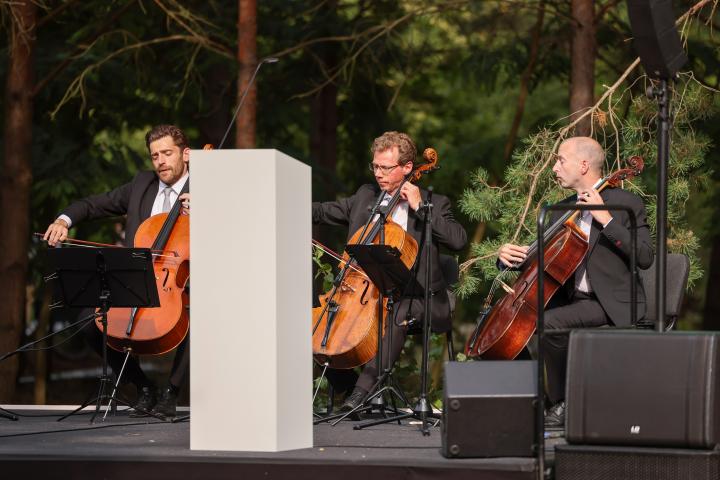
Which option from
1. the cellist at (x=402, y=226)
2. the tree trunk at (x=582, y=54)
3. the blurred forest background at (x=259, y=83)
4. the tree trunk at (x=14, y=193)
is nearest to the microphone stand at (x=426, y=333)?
the cellist at (x=402, y=226)

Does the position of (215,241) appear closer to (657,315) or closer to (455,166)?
(657,315)

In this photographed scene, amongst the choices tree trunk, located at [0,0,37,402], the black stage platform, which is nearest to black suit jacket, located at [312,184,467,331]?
the black stage platform

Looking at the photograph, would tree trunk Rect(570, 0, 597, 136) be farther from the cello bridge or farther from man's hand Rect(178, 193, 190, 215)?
man's hand Rect(178, 193, 190, 215)

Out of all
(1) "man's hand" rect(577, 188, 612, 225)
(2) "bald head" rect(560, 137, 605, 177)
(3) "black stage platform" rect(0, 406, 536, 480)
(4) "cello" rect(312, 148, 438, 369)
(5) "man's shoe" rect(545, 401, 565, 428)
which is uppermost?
(2) "bald head" rect(560, 137, 605, 177)

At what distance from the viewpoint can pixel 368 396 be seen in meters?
6.12

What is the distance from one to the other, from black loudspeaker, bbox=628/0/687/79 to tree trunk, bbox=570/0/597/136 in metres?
3.52

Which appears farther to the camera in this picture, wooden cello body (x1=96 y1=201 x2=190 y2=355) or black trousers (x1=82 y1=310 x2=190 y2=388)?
black trousers (x1=82 y1=310 x2=190 y2=388)

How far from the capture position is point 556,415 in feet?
19.4

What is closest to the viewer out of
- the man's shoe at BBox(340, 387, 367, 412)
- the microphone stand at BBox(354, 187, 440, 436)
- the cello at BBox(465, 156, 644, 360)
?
the microphone stand at BBox(354, 187, 440, 436)

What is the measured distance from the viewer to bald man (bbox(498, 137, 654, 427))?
19.5 feet

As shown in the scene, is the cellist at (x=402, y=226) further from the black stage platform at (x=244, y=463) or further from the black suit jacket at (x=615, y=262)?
the black stage platform at (x=244, y=463)

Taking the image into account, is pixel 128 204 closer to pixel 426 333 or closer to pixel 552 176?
pixel 426 333

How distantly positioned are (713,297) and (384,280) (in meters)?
7.35

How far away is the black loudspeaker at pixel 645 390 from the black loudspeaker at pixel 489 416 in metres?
0.23
